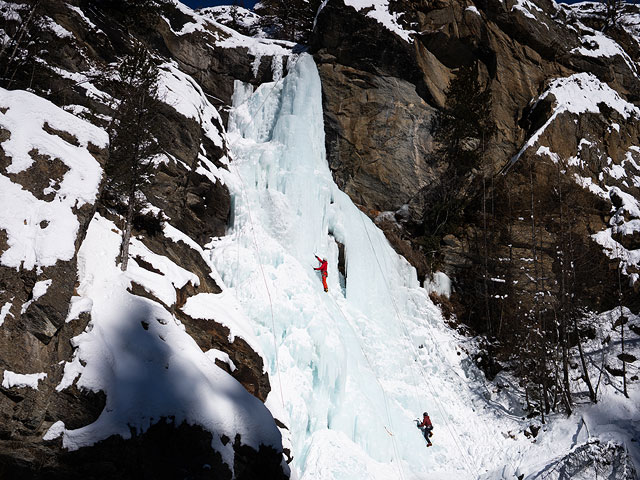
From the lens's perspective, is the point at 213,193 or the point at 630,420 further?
the point at 213,193

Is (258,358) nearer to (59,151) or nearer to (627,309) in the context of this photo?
(59,151)

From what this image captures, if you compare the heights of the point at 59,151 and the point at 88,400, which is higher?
the point at 59,151

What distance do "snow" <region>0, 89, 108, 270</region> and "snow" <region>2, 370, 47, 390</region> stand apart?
49.3 inches

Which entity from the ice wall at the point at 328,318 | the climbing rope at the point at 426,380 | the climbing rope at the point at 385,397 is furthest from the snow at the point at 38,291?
the climbing rope at the point at 426,380

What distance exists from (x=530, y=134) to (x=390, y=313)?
9.63 m

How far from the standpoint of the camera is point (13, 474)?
4.40 meters

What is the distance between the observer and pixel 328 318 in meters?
11.1

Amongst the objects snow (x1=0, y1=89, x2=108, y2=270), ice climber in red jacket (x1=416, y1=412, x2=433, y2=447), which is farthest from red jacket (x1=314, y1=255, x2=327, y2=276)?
snow (x1=0, y1=89, x2=108, y2=270)

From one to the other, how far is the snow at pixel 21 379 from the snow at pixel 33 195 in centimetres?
125

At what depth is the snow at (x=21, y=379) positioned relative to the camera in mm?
4707

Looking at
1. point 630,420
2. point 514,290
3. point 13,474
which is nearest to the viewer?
point 13,474

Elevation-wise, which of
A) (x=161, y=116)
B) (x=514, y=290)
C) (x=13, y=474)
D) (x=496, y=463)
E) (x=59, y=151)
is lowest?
(x=496, y=463)

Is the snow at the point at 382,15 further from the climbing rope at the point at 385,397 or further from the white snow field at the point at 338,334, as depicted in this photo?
the climbing rope at the point at 385,397

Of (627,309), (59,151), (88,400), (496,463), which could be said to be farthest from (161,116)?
(627,309)
